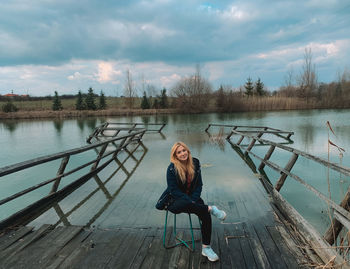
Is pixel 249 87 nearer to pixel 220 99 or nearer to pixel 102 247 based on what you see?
pixel 220 99

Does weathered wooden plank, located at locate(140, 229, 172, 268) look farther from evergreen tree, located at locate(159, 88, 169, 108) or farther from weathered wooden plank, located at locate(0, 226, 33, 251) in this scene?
evergreen tree, located at locate(159, 88, 169, 108)

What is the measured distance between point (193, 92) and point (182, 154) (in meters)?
43.7

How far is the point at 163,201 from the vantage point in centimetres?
296

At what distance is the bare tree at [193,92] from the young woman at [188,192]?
1580 inches

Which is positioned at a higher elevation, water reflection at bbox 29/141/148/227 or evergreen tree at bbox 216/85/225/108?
evergreen tree at bbox 216/85/225/108

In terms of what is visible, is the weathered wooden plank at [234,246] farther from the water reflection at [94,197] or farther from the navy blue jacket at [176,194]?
the water reflection at [94,197]

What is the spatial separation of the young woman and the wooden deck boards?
1.04ft

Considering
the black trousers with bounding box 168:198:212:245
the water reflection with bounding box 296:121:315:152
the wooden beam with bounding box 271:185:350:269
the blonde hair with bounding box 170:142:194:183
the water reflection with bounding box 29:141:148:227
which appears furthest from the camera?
the water reflection with bounding box 296:121:315:152

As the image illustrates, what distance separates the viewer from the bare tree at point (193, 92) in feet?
143

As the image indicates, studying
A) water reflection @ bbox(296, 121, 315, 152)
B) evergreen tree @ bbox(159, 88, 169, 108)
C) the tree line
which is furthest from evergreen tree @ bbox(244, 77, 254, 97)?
water reflection @ bbox(296, 121, 315, 152)

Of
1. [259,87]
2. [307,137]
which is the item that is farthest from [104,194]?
[259,87]

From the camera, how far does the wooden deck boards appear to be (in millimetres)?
2670

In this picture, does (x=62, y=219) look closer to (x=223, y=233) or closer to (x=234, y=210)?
(x=223, y=233)

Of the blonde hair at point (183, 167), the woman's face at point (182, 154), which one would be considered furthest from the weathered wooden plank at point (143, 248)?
the woman's face at point (182, 154)
